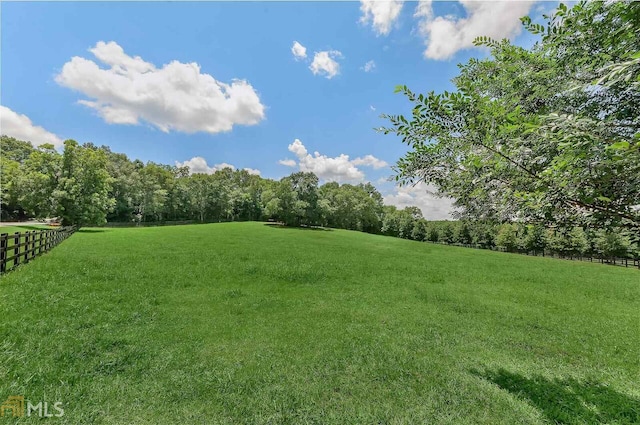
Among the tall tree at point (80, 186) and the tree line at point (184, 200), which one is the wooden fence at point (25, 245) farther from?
the tree line at point (184, 200)

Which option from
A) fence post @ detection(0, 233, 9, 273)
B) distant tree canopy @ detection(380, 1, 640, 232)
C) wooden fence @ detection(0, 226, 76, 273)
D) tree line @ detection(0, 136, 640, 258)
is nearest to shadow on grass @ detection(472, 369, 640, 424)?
distant tree canopy @ detection(380, 1, 640, 232)

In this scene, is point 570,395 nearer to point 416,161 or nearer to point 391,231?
point 416,161

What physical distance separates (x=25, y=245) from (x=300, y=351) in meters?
11.2

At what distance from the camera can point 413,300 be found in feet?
31.6

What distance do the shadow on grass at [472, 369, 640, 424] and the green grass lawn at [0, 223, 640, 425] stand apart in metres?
0.03

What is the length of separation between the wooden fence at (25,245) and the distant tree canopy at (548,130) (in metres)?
11.3

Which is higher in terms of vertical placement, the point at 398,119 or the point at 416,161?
the point at 398,119

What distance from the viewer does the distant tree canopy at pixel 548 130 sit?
7.29 ft

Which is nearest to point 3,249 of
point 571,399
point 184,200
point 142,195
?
point 571,399

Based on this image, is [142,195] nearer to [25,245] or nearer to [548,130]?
[25,245]

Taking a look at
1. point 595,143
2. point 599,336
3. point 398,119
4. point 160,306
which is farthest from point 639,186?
point 160,306

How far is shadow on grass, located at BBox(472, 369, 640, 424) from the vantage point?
12.7ft

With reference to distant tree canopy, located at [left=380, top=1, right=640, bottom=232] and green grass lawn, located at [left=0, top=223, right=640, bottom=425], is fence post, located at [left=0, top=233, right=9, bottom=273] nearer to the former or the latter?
green grass lawn, located at [left=0, top=223, right=640, bottom=425]

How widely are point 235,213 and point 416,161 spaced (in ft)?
227
